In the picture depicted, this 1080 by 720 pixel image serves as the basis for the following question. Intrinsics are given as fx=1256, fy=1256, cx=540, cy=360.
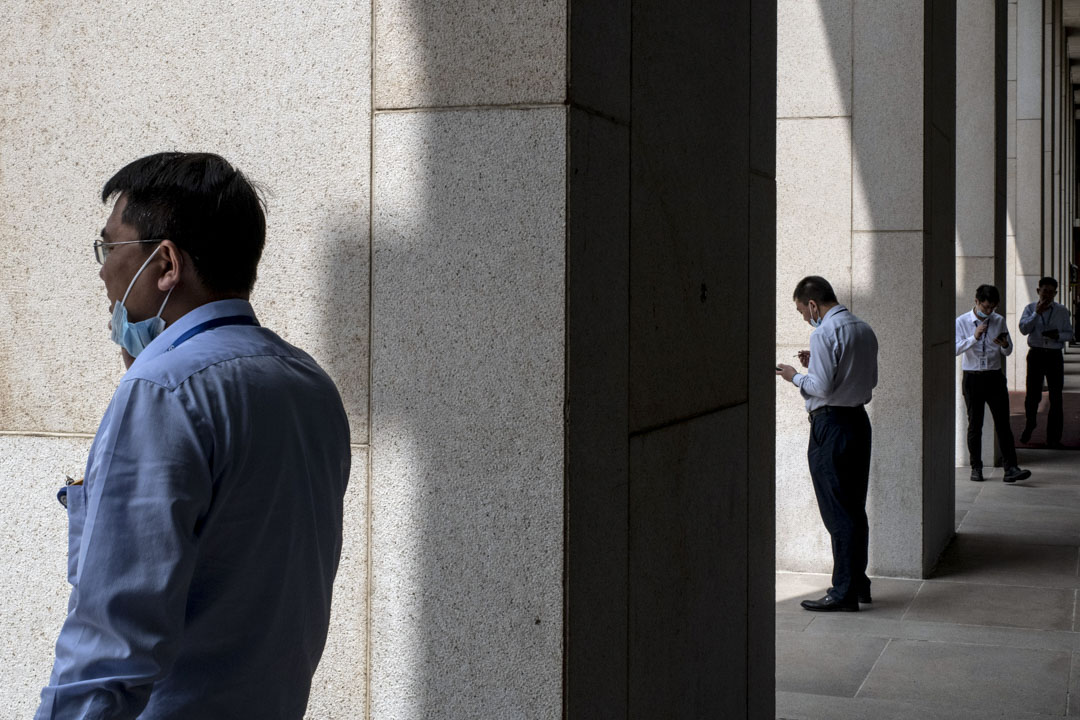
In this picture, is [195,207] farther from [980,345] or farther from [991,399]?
[991,399]

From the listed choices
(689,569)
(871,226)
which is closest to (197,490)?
(689,569)

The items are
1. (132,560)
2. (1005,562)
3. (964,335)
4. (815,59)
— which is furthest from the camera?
(964,335)

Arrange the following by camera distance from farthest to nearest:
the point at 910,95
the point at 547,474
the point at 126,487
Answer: the point at 910,95 < the point at 547,474 < the point at 126,487

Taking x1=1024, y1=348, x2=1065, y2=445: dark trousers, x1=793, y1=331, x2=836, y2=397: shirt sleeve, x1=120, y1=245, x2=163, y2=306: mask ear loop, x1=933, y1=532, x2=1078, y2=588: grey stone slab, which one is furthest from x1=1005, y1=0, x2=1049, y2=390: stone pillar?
x1=120, y1=245, x2=163, y2=306: mask ear loop

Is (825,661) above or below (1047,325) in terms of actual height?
below

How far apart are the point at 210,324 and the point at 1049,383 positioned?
1589cm

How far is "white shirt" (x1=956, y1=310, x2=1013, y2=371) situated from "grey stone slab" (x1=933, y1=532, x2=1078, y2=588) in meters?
2.88

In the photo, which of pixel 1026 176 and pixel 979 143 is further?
pixel 1026 176

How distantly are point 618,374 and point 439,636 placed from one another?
81 centimetres

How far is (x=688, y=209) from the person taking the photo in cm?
394

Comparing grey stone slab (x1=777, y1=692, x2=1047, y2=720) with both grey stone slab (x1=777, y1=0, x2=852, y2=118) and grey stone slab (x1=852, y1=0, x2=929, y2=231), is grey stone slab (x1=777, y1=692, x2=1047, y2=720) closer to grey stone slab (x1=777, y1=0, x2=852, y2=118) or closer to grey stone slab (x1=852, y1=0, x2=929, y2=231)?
grey stone slab (x1=852, y1=0, x2=929, y2=231)

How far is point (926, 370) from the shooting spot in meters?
9.03

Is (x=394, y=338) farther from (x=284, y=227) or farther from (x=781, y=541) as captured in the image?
(x=781, y=541)

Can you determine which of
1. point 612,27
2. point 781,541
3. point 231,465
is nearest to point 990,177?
point 781,541
